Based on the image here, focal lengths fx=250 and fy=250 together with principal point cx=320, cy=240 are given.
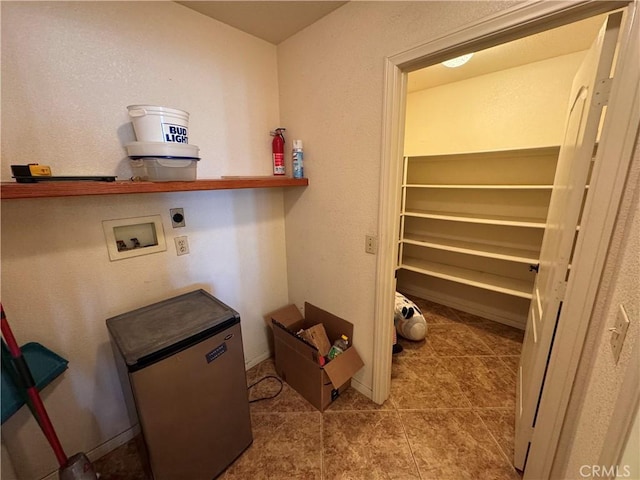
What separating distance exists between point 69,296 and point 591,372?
215cm

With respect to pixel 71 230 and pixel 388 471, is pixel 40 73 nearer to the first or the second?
pixel 71 230

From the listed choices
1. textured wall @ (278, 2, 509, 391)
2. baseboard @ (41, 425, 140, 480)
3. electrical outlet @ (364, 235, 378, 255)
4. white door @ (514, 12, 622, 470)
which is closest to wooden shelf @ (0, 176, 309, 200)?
textured wall @ (278, 2, 509, 391)

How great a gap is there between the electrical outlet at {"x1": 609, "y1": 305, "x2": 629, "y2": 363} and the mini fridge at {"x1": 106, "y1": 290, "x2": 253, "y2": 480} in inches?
51.7

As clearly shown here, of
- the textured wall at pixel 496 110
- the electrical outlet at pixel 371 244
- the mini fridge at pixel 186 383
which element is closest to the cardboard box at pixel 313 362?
the mini fridge at pixel 186 383

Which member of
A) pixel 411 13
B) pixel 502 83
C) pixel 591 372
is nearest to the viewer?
pixel 591 372

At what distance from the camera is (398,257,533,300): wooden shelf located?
2.29 metres

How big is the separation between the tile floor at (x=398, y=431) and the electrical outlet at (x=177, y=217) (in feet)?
3.66

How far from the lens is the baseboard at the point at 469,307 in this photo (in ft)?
8.27

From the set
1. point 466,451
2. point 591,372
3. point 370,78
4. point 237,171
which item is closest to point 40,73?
point 237,171

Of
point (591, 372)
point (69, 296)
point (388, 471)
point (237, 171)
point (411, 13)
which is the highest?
point (411, 13)

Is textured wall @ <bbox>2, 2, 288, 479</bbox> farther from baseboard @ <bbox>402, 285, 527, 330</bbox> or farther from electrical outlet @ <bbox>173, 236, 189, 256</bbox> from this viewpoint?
baseboard @ <bbox>402, 285, 527, 330</bbox>

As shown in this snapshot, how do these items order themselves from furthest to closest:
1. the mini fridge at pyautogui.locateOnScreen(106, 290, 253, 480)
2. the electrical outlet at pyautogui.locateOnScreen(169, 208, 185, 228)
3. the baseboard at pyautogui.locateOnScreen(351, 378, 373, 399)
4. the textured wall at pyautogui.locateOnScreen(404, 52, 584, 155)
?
the textured wall at pyautogui.locateOnScreen(404, 52, 584, 155) → the baseboard at pyautogui.locateOnScreen(351, 378, 373, 399) → the electrical outlet at pyautogui.locateOnScreen(169, 208, 185, 228) → the mini fridge at pyautogui.locateOnScreen(106, 290, 253, 480)

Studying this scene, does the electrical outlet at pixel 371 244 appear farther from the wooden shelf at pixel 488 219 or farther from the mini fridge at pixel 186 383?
the wooden shelf at pixel 488 219

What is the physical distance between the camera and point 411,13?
1127 millimetres
